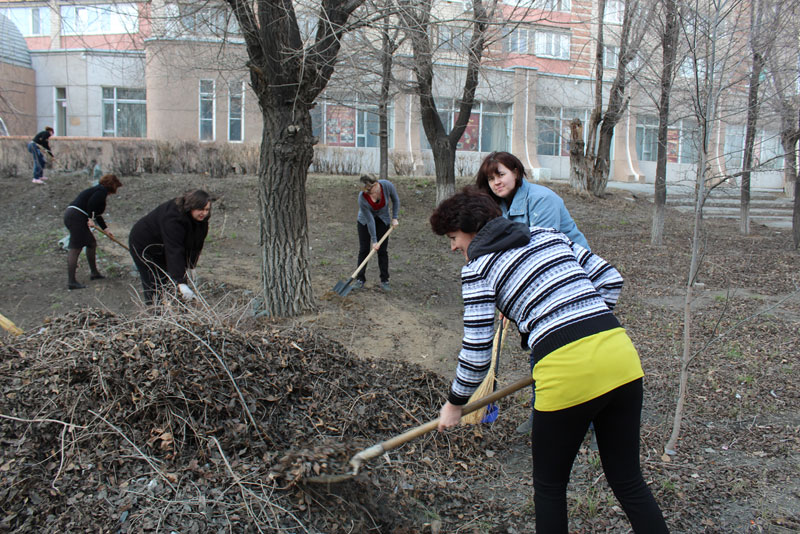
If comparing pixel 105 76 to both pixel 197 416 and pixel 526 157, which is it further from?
pixel 197 416

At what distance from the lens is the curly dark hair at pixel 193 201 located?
4633 millimetres

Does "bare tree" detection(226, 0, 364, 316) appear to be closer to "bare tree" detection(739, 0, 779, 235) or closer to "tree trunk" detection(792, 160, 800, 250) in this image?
"bare tree" detection(739, 0, 779, 235)

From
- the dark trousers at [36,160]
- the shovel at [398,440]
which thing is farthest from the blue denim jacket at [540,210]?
the dark trousers at [36,160]

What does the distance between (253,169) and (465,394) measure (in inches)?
522

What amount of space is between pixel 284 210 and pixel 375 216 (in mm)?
1683

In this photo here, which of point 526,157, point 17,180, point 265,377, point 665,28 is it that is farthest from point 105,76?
Result: point 265,377

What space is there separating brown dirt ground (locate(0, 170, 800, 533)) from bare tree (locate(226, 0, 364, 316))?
19.0 inches

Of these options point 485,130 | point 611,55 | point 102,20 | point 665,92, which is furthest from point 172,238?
point 485,130

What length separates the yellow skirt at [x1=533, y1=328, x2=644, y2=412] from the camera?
194 centimetres

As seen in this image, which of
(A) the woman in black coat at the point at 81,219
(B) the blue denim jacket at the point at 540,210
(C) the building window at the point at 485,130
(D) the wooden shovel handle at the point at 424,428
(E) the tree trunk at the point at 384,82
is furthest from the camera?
(C) the building window at the point at 485,130

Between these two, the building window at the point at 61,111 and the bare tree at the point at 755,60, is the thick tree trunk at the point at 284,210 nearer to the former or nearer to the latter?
the bare tree at the point at 755,60

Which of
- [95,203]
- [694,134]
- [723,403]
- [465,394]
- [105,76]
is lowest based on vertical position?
[723,403]

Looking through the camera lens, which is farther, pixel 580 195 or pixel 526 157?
pixel 526 157

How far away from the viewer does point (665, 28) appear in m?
6.50
